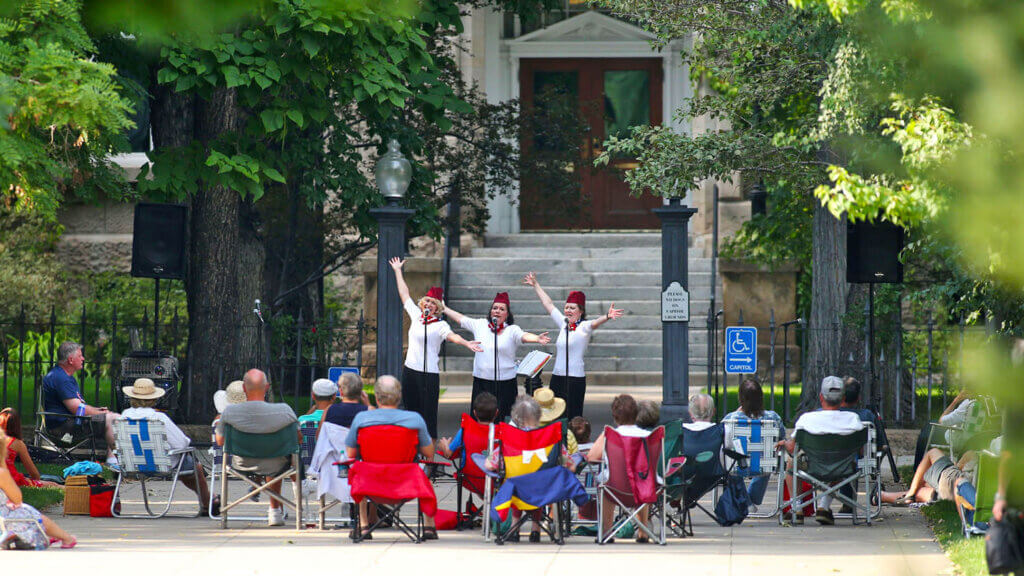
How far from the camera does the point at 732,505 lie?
874cm

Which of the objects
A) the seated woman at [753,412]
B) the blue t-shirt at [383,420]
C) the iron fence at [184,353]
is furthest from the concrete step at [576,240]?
the blue t-shirt at [383,420]

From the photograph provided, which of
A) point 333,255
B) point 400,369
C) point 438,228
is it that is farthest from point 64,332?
point 400,369

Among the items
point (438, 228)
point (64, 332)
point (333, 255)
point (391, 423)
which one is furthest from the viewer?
point (64, 332)

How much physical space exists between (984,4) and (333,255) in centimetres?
1493

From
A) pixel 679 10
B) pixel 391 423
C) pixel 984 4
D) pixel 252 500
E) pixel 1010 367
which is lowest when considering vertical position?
pixel 252 500

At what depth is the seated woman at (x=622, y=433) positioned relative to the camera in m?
8.09

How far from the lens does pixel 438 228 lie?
46.3 feet

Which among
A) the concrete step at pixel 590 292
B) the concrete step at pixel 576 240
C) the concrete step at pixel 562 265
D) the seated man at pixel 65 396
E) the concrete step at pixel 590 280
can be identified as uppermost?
the concrete step at pixel 576 240

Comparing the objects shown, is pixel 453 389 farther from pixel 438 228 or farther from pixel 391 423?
pixel 391 423

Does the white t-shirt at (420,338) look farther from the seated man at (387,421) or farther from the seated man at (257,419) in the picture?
the seated man at (387,421)

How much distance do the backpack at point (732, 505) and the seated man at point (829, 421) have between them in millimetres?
436

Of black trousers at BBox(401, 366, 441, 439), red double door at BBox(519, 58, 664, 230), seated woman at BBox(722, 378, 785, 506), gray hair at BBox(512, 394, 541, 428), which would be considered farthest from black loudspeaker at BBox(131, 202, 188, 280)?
red double door at BBox(519, 58, 664, 230)

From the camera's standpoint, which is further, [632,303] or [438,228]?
[632,303]

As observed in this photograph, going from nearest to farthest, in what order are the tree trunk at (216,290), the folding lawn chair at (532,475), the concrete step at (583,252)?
1. the folding lawn chair at (532,475)
2. the tree trunk at (216,290)
3. the concrete step at (583,252)
